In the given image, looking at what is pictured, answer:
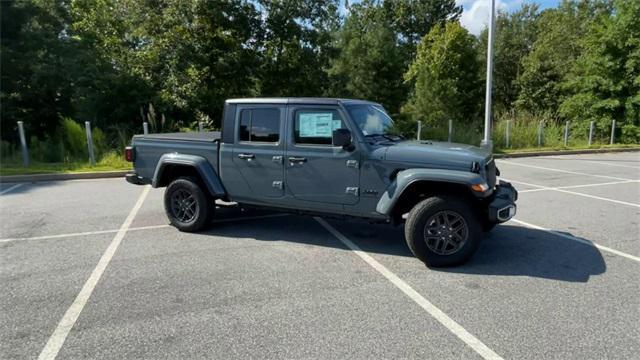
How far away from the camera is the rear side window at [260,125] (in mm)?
5520

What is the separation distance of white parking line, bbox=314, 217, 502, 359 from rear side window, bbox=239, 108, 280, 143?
65.8 inches

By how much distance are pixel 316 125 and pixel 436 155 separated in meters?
1.47

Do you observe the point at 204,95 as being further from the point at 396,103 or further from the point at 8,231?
the point at 396,103

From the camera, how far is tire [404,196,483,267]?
4.61m

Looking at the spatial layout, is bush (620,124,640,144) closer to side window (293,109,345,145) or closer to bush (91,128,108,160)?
side window (293,109,345,145)

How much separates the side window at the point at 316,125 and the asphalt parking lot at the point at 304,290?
1338 mm

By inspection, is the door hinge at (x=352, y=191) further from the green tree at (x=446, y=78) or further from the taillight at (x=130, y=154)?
the green tree at (x=446, y=78)

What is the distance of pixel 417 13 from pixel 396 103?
63.7 ft

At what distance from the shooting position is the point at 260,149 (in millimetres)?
5559

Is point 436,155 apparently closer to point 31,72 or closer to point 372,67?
point 31,72

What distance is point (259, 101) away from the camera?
18.5 ft

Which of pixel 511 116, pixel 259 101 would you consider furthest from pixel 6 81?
pixel 511 116

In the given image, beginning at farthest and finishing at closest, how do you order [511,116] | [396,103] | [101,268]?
[396,103]
[511,116]
[101,268]

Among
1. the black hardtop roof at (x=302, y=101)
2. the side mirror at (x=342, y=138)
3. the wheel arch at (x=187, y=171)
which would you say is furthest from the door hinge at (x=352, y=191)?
the wheel arch at (x=187, y=171)
